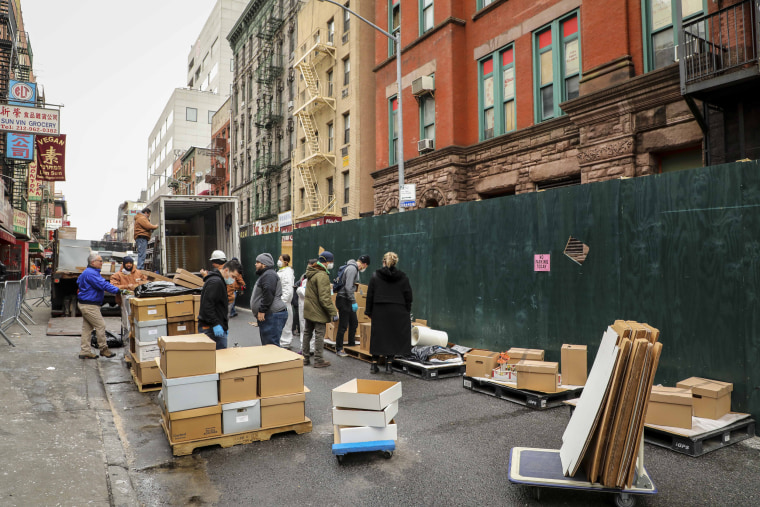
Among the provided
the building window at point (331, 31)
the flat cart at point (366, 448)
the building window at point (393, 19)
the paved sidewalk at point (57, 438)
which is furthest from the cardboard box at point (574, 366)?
the building window at point (331, 31)

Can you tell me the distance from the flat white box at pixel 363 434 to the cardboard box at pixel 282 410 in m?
0.87

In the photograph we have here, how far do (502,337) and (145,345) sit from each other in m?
6.00

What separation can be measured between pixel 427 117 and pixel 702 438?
1580 centimetres

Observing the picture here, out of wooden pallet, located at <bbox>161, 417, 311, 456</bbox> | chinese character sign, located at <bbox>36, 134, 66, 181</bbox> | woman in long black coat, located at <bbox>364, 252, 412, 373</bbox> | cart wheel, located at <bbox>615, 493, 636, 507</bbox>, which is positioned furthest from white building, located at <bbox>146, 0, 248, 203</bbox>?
cart wheel, located at <bbox>615, 493, 636, 507</bbox>

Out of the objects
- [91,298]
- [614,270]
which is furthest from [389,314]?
[91,298]

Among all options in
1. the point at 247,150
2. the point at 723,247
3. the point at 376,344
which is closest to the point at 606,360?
the point at 723,247

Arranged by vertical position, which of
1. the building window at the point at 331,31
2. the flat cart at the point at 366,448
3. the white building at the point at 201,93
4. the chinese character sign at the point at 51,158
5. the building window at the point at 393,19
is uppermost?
the white building at the point at 201,93

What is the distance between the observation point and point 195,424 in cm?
515

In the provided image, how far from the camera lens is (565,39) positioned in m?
14.3

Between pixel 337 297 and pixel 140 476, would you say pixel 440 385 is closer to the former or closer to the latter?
pixel 337 297

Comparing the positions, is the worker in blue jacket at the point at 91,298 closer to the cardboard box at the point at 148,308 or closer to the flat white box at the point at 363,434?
the cardboard box at the point at 148,308

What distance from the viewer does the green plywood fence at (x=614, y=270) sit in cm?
571

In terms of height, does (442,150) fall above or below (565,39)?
below

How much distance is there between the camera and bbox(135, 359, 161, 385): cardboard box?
7480 mm
